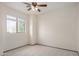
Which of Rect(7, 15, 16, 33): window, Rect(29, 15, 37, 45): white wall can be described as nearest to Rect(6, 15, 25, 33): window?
Rect(7, 15, 16, 33): window

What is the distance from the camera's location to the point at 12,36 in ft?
14.0

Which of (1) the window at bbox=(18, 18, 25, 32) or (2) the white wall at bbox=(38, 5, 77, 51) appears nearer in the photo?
(2) the white wall at bbox=(38, 5, 77, 51)

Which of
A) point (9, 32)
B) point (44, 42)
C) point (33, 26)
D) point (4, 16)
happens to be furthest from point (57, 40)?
point (4, 16)

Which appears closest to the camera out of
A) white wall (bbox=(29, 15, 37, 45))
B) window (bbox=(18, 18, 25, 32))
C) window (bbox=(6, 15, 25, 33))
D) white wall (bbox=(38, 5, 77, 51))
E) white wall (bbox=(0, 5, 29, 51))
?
white wall (bbox=(0, 5, 29, 51))

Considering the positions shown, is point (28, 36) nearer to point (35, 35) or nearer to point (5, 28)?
point (35, 35)

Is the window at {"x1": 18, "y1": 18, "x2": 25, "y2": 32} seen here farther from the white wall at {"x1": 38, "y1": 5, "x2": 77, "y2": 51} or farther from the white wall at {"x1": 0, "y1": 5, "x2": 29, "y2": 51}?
the white wall at {"x1": 38, "y1": 5, "x2": 77, "y2": 51}

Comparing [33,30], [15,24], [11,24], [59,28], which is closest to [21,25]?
[15,24]

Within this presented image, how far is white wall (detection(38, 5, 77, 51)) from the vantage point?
3990 mm

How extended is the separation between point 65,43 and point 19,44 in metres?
2.80

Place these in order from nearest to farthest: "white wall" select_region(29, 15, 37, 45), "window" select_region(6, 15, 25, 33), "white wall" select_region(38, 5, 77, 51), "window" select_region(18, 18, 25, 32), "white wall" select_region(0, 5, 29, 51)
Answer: "white wall" select_region(0, 5, 29, 51), "white wall" select_region(38, 5, 77, 51), "window" select_region(6, 15, 25, 33), "window" select_region(18, 18, 25, 32), "white wall" select_region(29, 15, 37, 45)

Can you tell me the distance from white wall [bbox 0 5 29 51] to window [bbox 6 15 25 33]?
24 centimetres

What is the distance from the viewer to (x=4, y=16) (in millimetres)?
3826

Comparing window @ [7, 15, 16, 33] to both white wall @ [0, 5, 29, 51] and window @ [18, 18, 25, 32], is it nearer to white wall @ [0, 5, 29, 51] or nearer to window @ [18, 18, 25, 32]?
white wall @ [0, 5, 29, 51]

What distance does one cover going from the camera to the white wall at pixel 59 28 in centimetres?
399
